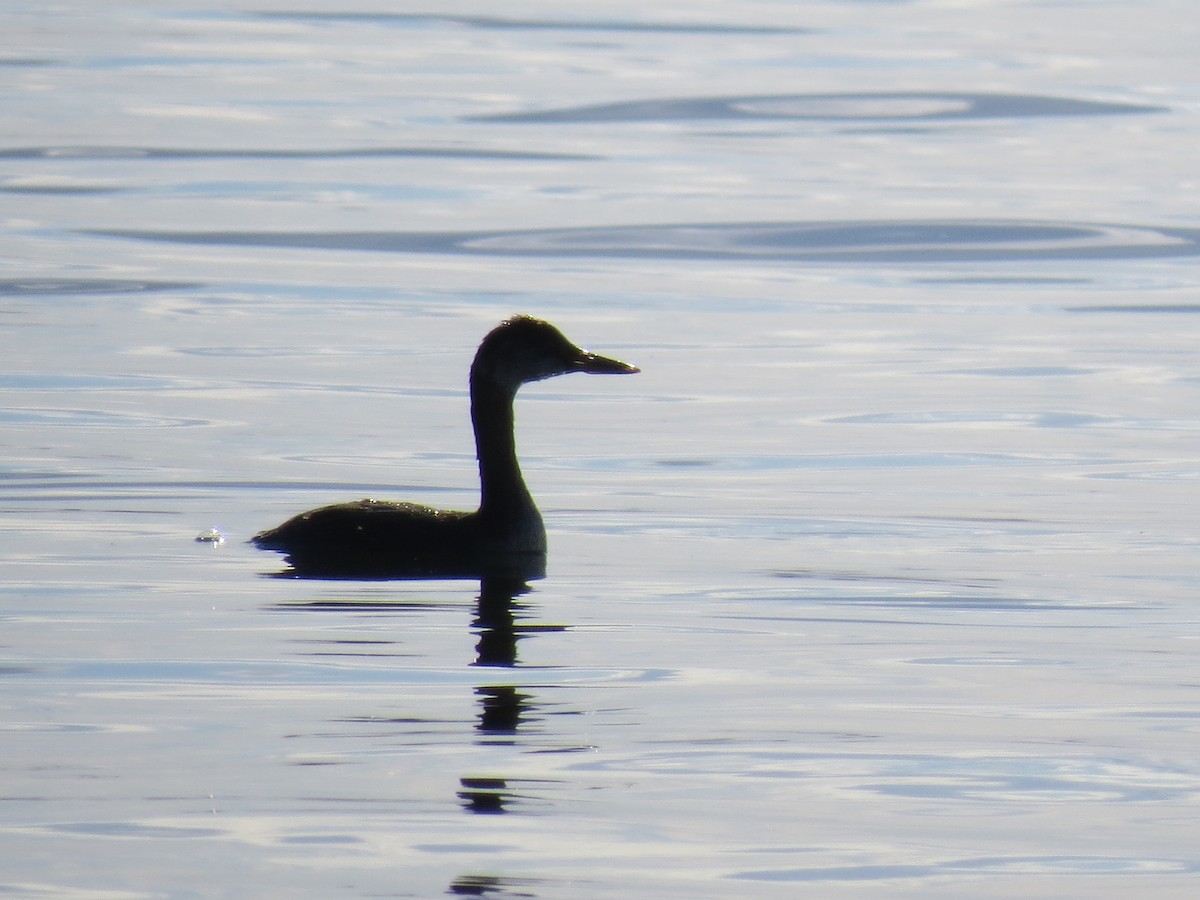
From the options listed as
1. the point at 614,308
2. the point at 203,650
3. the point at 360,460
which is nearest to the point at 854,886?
the point at 203,650

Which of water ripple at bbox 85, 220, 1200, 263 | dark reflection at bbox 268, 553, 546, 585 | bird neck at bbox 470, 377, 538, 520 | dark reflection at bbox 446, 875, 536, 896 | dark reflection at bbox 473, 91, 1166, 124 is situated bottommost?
dark reflection at bbox 268, 553, 546, 585

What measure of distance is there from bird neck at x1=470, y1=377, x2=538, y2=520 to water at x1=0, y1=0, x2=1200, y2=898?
0.30 meters

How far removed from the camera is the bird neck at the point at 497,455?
10188 millimetres

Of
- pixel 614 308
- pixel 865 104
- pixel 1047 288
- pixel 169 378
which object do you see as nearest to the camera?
pixel 169 378

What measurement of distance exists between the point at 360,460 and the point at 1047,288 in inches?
324

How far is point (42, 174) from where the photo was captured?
80.1 ft

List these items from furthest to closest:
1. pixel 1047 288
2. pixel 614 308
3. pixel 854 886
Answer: pixel 1047 288 → pixel 614 308 → pixel 854 886

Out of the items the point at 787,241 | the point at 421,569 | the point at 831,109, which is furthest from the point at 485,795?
the point at 831,109

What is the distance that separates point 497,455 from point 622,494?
128 cm

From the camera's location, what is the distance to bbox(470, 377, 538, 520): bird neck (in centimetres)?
1019

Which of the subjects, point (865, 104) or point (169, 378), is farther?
point (865, 104)

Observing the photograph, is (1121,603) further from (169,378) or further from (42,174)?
(42,174)

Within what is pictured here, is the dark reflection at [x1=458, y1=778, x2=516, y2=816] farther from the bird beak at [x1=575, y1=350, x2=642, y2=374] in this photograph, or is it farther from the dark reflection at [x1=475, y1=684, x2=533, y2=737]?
the bird beak at [x1=575, y1=350, x2=642, y2=374]

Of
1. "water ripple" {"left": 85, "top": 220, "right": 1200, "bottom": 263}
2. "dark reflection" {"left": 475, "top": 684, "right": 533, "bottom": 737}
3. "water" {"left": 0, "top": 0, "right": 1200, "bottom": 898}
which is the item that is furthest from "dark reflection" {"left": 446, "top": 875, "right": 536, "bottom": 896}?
"water ripple" {"left": 85, "top": 220, "right": 1200, "bottom": 263}
